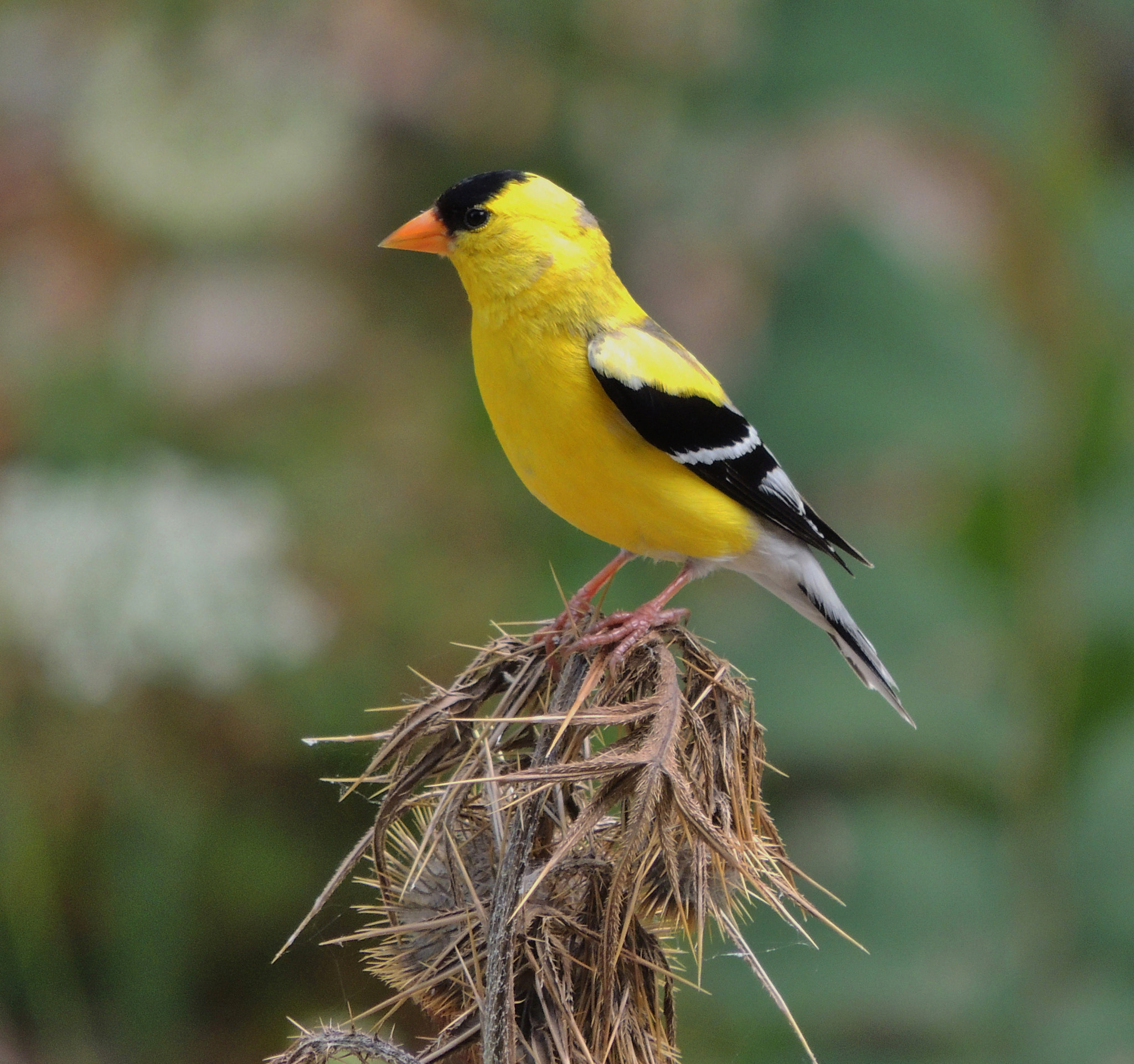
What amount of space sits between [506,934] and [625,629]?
0.43m

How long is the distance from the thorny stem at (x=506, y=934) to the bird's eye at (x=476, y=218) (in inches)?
43.8

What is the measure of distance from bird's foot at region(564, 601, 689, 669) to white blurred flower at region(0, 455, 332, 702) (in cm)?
159

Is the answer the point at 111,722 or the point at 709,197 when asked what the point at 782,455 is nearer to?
the point at 709,197

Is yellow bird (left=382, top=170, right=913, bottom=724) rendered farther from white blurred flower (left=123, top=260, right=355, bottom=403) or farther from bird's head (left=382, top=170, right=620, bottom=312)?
white blurred flower (left=123, top=260, right=355, bottom=403)

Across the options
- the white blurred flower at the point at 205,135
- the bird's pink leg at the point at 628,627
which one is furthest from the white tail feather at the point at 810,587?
the white blurred flower at the point at 205,135

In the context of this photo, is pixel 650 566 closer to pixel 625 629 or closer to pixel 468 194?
pixel 468 194

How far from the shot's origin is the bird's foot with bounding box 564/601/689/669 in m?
1.33

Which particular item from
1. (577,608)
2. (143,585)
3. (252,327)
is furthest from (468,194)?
(252,327)

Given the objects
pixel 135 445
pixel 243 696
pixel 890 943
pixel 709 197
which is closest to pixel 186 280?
pixel 135 445

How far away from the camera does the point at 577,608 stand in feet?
5.92

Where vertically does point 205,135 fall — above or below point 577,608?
below

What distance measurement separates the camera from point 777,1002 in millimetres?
1138

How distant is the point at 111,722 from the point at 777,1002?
2319 mm

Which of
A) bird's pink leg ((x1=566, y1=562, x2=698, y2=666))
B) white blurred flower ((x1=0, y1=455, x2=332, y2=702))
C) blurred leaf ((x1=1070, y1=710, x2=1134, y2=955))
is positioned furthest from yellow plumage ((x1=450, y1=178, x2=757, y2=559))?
blurred leaf ((x1=1070, y1=710, x2=1134, y2=955))
